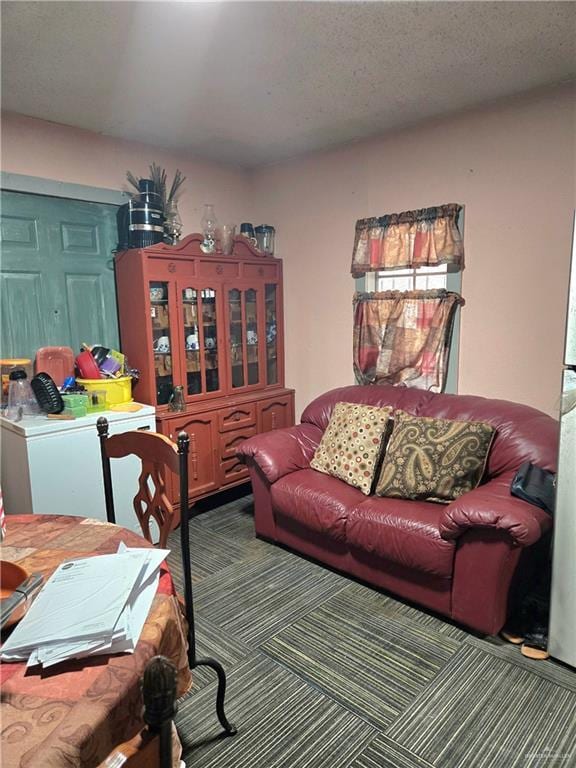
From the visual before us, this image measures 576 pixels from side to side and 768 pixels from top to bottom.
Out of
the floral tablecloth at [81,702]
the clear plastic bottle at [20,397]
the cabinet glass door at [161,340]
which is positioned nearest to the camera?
the floral tablecloth at [81,702]

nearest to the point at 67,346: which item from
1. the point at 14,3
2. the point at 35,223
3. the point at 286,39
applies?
the point at 35,223

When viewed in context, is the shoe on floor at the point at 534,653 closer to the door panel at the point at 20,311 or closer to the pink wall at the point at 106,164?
the door panel at the point at 20,311

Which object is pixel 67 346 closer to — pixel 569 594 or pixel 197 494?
pixel 197 494

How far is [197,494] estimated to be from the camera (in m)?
3.34

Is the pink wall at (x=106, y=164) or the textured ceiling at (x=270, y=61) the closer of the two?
the textured ceiling at (x=270, y=61)

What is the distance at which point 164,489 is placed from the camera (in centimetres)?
166

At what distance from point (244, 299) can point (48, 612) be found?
2.92 m

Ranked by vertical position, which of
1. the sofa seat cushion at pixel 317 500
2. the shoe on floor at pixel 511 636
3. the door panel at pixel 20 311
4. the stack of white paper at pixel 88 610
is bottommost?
the shoe on floor at pixel 511 636

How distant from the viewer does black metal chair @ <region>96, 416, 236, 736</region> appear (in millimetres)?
1514

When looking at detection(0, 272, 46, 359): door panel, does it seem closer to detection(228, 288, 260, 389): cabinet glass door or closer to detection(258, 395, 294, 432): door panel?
detection(228, 288, 260, 389): cabinet glass door

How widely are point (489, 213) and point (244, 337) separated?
1899mm


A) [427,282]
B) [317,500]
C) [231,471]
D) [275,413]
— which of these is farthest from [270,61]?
[231,471]

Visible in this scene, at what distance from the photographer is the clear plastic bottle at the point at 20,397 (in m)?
2.69

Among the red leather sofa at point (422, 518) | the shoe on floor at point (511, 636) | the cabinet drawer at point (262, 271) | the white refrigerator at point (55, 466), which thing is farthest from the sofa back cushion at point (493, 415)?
the white refrigerator at point (55, 466)
